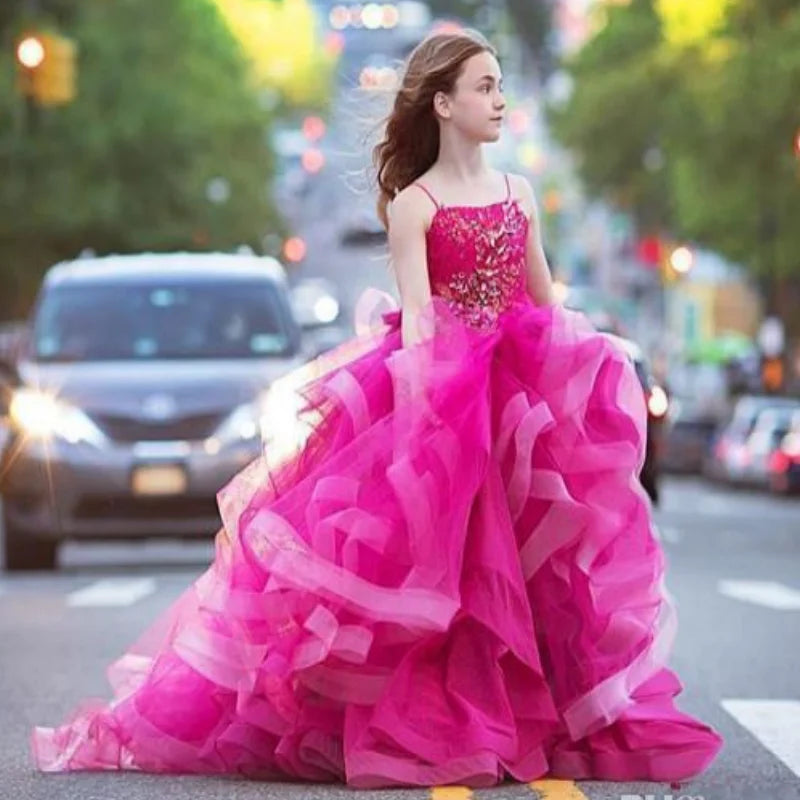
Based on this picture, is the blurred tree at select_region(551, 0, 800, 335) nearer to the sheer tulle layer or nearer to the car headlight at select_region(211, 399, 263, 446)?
the car headlight at select_region(211, 399, 263, 446)

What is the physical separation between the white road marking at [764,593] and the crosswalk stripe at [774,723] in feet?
18.1

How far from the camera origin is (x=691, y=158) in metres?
66.8

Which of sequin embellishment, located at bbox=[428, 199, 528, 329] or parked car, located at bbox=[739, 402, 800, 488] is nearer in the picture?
sequin embellishment, located at bbox=[428, 199, 528, 329]

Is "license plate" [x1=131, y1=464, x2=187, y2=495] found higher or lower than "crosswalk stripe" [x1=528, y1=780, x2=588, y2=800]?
lower

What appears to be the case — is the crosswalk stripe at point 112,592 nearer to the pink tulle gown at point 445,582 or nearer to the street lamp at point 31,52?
the pink tulle gown at point 445,582

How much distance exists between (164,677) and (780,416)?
47029mm

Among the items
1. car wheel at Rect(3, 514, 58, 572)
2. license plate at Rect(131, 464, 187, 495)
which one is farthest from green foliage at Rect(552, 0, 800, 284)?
license plate at Rect(131, 464, 187, 495)

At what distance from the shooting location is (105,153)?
67500 millimetres

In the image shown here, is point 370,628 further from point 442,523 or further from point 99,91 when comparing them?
point 99,91

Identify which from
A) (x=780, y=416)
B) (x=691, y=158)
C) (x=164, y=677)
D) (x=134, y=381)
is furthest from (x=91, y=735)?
(x=691, y=158)

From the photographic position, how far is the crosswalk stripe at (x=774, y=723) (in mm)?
9211

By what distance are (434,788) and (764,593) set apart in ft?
33.7

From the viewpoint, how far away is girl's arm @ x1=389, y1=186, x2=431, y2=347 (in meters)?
8.63

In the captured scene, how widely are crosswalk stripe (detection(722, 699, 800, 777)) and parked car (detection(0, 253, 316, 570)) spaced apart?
29.3ft
